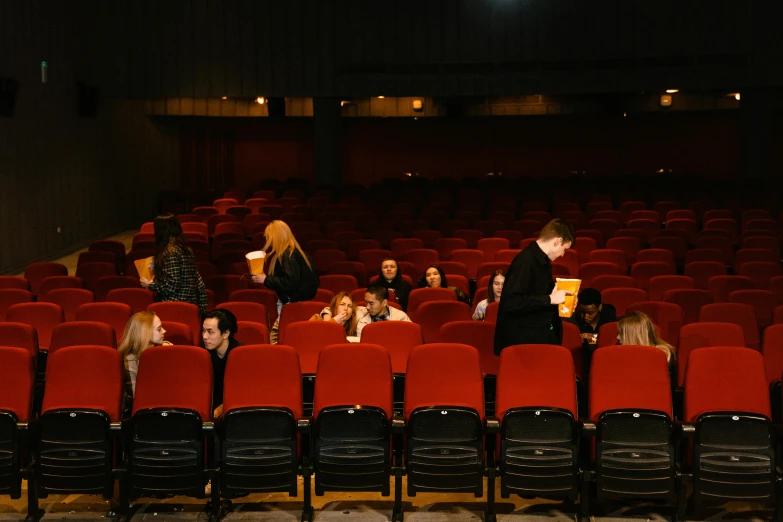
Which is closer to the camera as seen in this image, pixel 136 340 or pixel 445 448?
pixel 445 448

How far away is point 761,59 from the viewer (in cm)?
1602

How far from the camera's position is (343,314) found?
6918 mm

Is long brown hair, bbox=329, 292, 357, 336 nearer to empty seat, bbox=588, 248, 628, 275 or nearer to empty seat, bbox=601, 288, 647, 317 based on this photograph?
empty seat, bbox=601, 288, 647, 317

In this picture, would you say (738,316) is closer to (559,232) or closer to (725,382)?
(725,382)

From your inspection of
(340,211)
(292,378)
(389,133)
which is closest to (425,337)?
(292,378)

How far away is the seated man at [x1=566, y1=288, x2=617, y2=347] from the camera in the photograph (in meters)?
7.20

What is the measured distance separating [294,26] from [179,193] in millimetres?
3736

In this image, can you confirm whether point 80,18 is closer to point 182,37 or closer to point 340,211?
point 182,37

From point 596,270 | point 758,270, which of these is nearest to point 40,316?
point 596,270

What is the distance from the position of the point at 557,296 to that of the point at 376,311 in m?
1.78

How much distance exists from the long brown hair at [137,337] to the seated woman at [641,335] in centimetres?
283

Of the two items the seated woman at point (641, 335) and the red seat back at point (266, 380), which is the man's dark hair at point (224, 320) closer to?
the red seat back at point (266, 380)

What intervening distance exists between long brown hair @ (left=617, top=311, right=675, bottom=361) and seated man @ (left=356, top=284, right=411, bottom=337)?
1.81 meters

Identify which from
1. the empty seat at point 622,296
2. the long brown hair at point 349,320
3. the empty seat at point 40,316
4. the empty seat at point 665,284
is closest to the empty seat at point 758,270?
the empty seat at point 665,284
